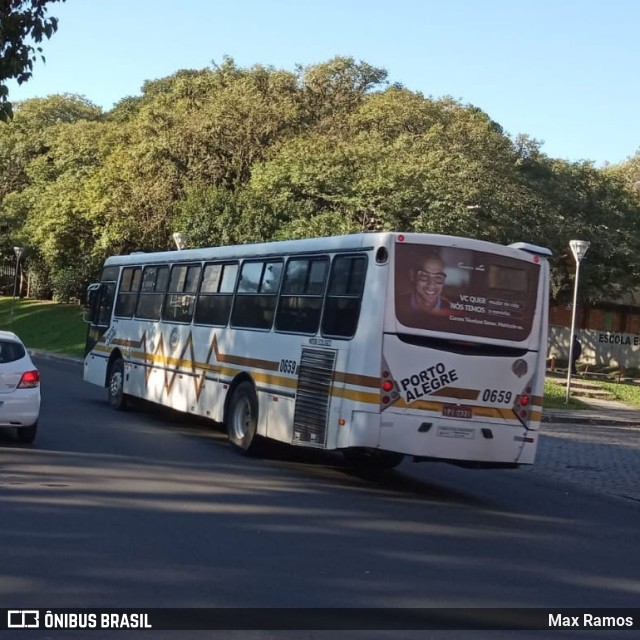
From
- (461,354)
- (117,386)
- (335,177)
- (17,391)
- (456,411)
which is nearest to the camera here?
(456,411)

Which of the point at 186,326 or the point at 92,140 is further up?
the point at 92,140

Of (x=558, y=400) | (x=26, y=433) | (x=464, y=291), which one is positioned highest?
(x=464, y=291)

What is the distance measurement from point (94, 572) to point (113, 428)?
1015cm

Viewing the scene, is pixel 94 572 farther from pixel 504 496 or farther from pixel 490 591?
pixel 504 496

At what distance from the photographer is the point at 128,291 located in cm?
2136

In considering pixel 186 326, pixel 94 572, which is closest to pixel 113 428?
pixel 186 326

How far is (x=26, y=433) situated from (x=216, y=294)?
3806 mm

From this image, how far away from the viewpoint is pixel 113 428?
Answer: 17781 millimetres

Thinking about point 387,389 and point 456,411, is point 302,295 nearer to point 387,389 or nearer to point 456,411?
point 387,389

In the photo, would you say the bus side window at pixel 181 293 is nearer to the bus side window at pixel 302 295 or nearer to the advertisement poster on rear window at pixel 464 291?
the bus side window at pixel 302 295

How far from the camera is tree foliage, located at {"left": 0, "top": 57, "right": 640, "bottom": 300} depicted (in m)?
36.4

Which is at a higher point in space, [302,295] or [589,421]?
[302,295]

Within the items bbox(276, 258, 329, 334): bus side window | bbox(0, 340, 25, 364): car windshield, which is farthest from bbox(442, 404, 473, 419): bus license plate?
bbox(0, 340, 25, 364): car windshield

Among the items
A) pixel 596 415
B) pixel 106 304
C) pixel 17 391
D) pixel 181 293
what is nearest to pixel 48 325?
pixel 596 415
